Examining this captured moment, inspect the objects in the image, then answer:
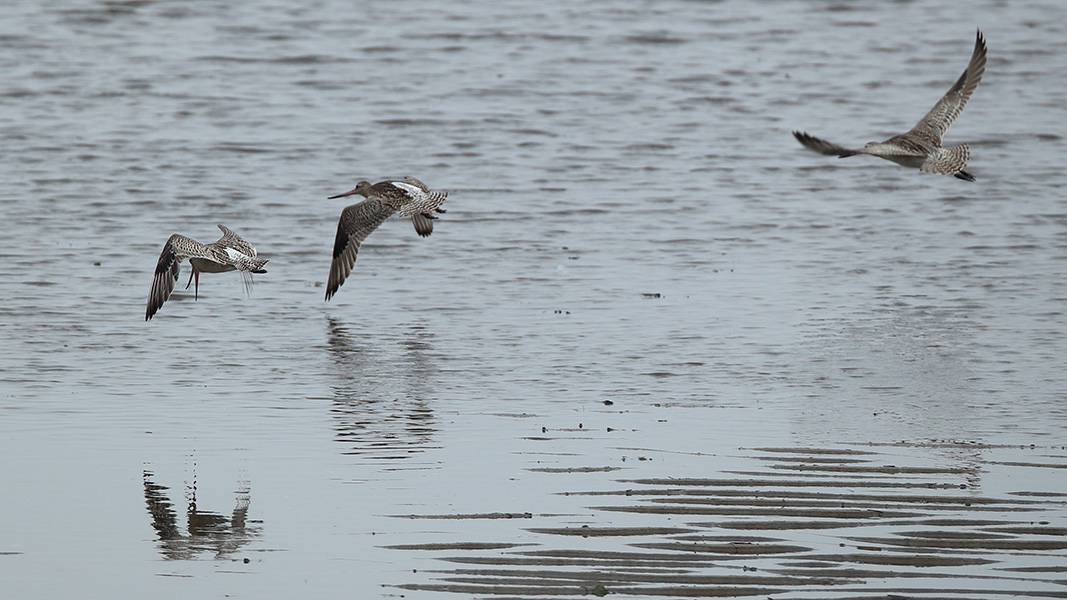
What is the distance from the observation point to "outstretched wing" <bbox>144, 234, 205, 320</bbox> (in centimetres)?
927

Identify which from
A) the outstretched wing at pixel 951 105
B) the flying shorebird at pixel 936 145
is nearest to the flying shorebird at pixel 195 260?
the flying shorebird at pixel 936 145

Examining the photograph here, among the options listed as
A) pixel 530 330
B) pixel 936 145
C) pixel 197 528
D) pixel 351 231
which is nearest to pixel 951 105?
pixel 936 145

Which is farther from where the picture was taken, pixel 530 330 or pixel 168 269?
pixel 530 330

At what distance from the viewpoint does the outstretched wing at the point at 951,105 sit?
10.7 meters

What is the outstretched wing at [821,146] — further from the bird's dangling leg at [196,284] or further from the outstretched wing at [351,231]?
the bird's dangling leg at [196,284]

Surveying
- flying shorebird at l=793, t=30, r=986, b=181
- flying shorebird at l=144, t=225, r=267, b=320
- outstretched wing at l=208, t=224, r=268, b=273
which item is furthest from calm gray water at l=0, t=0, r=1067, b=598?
flying shorebird at l=793, t=30, r=986, b=181

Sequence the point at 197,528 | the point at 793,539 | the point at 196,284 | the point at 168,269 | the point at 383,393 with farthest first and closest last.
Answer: the point at 196,284, the point at 168,269, the point at 383,393, the point at 197,528, the point at 793,539

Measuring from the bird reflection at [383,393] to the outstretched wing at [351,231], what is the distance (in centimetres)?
72

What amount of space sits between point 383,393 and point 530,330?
1.70 meters

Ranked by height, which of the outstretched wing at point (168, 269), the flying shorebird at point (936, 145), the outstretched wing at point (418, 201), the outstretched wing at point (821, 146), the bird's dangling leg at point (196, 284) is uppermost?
the outstretched wing at point (821, 146)

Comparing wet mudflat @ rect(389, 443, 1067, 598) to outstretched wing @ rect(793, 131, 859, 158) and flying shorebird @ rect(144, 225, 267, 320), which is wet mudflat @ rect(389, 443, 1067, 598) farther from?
flying shorebird @ rect(144, 225, 267, 320)

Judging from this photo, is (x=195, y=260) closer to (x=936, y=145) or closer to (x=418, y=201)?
(x=418, y=201)

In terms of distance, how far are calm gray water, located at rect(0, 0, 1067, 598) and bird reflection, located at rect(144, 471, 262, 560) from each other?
0.07ft

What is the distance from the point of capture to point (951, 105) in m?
10.9
